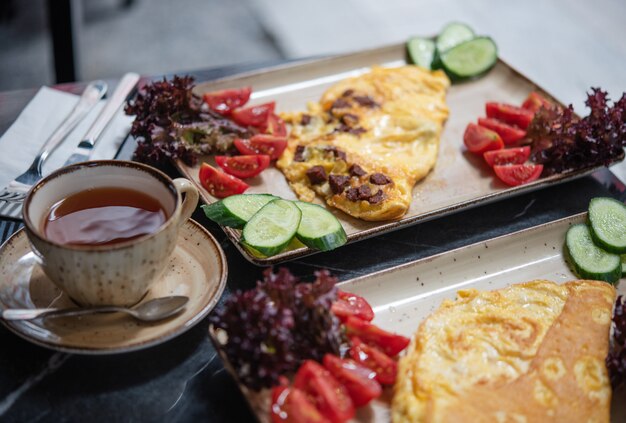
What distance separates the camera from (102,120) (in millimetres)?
3732

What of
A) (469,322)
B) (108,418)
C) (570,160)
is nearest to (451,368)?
(469,322)

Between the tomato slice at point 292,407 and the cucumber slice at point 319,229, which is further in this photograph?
the cucumber slice at point 319,229

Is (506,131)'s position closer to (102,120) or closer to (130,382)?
(102,120)

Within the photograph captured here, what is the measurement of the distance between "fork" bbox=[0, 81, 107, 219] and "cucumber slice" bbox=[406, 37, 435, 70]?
2146 mm

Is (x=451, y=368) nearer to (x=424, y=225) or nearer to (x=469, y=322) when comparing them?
(x=469, y=322)

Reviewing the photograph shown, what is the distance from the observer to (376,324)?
2607 millimetres

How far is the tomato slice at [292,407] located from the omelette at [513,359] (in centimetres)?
31

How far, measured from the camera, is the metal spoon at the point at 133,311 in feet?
7.71

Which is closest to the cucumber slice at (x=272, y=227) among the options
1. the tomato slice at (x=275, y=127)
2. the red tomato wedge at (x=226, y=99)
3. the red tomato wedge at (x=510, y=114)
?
the tomato slice at (x=275, y=127)

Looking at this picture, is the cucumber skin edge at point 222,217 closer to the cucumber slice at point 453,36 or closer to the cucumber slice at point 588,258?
the cucumber slice at point 588,258

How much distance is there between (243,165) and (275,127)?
1.51 feet

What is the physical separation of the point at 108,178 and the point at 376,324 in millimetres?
1251

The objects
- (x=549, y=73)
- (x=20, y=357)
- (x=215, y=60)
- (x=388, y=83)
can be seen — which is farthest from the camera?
(x=215, y=60)

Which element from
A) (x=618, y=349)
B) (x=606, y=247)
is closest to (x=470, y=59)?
(x=606, y=247)
